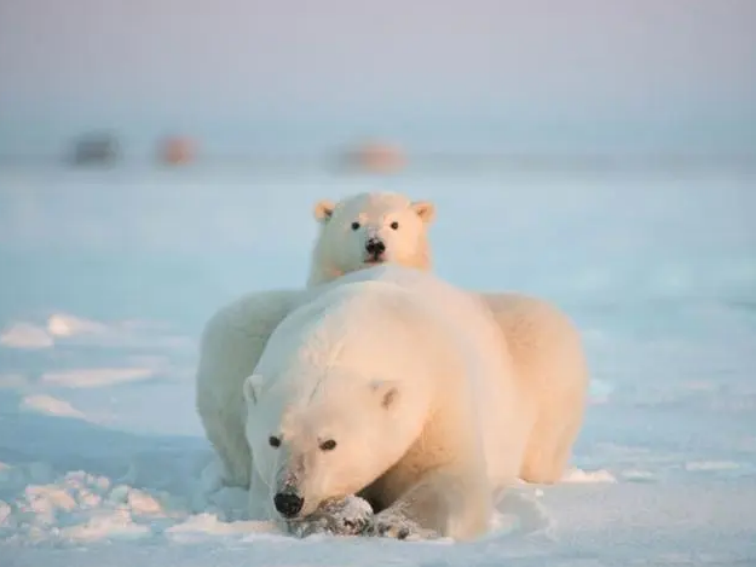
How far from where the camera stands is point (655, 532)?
13.0 feet

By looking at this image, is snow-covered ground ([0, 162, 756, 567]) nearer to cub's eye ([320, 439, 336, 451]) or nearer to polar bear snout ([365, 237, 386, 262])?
cub's eye ([320, 439, 336, 451])

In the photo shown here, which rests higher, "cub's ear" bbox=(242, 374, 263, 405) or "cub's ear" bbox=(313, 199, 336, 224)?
"cub's ear" bbox=(313, 199, 336, 224)

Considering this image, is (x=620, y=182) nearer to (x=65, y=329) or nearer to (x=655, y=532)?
(x=65, y=329)

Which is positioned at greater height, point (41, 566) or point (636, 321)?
point (636, 321)

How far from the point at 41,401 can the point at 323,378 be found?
112 inches

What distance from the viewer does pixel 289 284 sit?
11.8 meters

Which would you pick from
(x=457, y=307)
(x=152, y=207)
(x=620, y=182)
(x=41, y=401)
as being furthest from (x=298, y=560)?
(x=620, y=182)

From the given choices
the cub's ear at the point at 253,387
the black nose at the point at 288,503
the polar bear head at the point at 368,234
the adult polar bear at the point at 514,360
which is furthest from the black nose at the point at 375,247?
the black nose at the point at 288,503

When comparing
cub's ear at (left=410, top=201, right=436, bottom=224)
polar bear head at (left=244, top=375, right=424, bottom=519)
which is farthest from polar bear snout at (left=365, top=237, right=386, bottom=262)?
polar bear head at (left=244, top=375, right=424, bottom=519)

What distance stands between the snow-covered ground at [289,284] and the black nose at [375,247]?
100cm

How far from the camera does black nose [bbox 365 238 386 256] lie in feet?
19.5

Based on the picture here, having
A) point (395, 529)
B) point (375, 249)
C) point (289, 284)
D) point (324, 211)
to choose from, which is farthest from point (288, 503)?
point (289, 284)

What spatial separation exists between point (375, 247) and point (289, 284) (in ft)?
19.2

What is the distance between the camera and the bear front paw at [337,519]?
3807 mm
